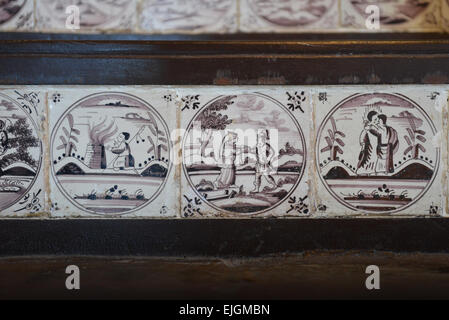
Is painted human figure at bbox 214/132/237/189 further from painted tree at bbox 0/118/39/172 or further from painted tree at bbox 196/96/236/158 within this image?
painted tree at bbox 0/118/39/172

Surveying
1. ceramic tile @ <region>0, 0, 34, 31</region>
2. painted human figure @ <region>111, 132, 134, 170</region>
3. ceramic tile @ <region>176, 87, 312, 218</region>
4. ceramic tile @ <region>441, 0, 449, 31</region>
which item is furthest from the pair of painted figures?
ceramic tile @ <region>0, 0, 34, 31</region>

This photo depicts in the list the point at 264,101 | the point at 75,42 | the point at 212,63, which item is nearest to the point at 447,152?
the point at 264,101

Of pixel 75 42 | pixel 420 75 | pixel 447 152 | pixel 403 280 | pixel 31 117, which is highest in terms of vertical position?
pixel 75 42

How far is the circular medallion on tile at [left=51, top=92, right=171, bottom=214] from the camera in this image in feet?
7.15

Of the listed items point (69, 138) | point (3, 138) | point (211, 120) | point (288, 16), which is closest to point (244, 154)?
point (211, 120)

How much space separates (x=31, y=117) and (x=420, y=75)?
5.61ft

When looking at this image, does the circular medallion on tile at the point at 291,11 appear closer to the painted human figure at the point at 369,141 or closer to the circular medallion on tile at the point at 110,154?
the painted human figure at the point at 369,141

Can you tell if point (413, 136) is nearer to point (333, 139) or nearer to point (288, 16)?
point (333, 139)

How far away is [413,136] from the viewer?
2188 mm

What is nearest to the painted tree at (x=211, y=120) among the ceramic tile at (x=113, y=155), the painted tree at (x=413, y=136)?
the ceramic tile at (x=113, y=155)

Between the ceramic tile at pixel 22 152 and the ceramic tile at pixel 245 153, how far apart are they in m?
0.62

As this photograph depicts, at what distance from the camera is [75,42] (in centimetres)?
223

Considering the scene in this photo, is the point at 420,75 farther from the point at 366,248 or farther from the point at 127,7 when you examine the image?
the point at 127,7

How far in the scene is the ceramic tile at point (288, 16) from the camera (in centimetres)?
223
